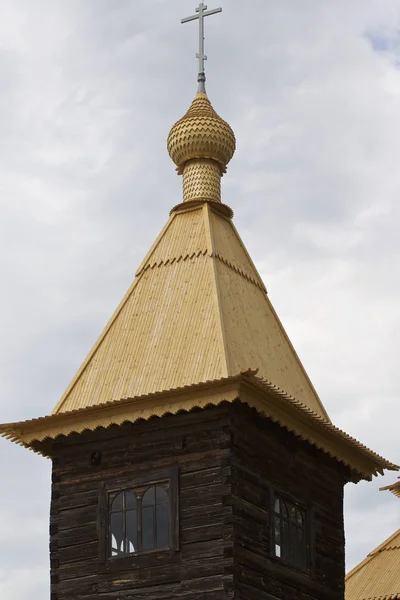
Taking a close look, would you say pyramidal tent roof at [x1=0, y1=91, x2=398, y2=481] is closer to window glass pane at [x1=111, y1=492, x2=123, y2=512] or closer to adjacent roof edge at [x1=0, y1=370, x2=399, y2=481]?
adjacent roof edge at [x1=0, y1=370, x2=399, y2=481]

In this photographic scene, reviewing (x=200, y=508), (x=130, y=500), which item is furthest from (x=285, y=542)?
(x=130, y=500)

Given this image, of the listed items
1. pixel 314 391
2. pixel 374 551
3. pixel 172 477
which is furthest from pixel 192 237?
pixel 374 551

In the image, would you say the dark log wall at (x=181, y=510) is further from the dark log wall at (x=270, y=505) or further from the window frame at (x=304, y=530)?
the window frame at (x=304, y=530)

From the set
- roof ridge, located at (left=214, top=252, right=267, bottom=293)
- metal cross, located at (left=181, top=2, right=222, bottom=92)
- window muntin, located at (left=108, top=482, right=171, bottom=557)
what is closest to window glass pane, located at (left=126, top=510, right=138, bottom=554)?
window muntin, located at (left=108, top=482, right=171, bottom=557)

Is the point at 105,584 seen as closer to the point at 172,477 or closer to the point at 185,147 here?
the point at 172,477

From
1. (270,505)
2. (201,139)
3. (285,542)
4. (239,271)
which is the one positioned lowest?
(285,542)

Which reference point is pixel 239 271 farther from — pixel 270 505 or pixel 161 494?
pixel 161 494

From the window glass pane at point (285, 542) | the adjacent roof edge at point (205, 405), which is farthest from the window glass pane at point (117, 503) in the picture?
the window glass pane at point (285, 542)

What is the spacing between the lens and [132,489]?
22.9m

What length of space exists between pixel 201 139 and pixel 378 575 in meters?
10.6

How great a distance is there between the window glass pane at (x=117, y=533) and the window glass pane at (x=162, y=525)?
2.13ft

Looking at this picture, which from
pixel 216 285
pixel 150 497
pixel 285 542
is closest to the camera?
pixel 150 497

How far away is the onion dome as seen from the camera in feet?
88.7

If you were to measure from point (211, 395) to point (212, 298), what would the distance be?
2.49 metres
